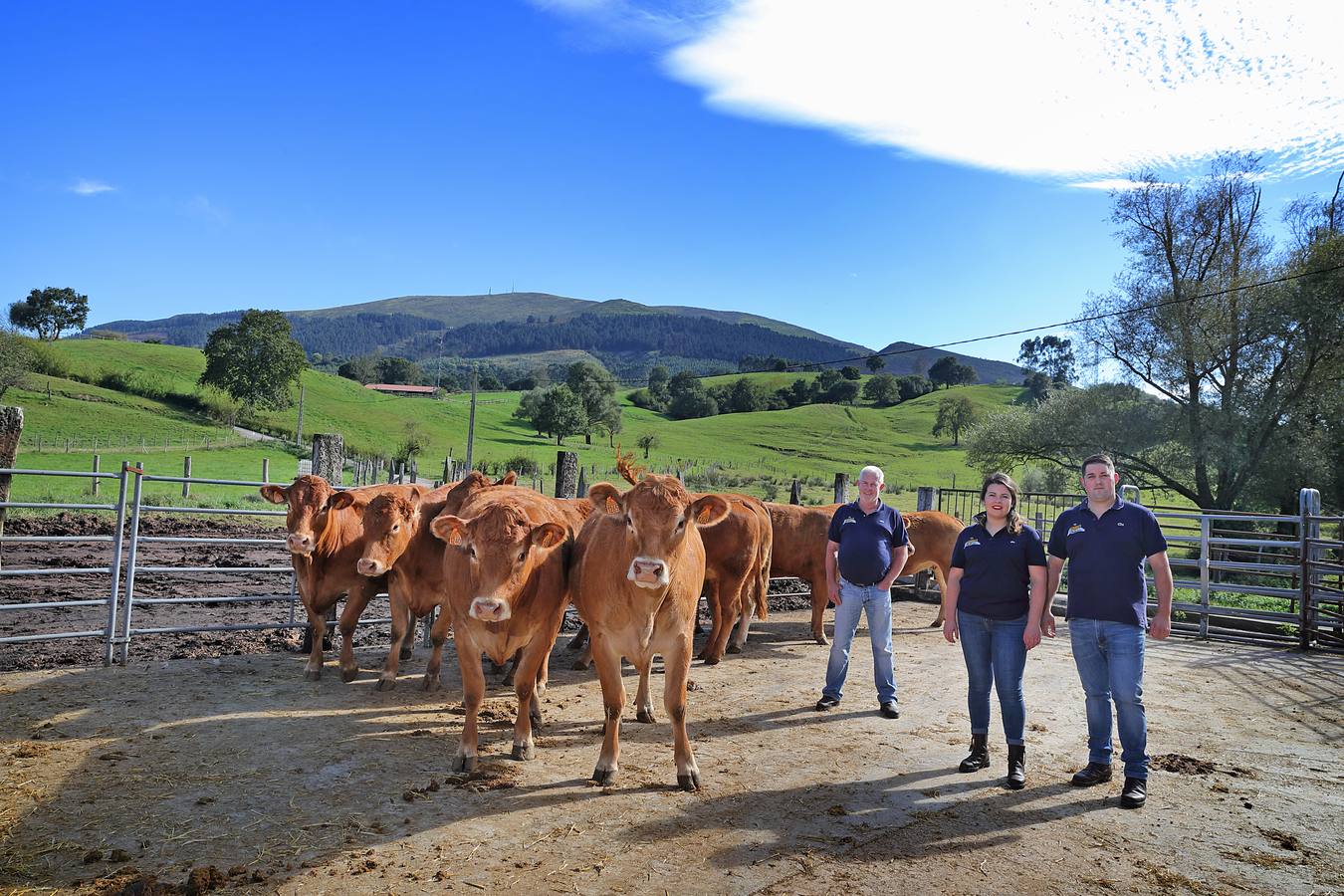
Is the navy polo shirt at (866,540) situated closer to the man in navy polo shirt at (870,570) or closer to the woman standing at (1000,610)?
the man in navy polo shirt at (870,570)

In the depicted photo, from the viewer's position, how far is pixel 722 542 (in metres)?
9.12

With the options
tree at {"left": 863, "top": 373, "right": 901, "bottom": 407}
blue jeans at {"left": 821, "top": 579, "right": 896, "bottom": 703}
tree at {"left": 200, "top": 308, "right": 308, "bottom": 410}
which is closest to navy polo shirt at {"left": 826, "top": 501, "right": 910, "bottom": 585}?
blue jeans at {"left": 821, "top": 579, "right": 896, "bottom": 703}

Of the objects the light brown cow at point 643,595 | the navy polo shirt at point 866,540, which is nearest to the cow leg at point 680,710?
the light brown cow at point 643,595

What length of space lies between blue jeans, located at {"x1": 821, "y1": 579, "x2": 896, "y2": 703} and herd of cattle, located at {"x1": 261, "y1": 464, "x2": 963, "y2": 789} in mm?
1395

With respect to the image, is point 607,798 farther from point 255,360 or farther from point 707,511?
point 255,360

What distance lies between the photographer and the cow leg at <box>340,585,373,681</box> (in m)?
7.27

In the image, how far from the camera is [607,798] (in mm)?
4812

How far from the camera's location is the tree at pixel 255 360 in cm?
5709

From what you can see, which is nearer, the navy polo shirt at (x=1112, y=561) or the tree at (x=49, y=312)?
the navy polo shirt at (x=1112, y=561)

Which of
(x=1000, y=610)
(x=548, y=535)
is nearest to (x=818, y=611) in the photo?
(x=1000, y=610)

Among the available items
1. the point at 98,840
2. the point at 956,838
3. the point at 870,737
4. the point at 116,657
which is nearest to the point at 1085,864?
the point at 956,838

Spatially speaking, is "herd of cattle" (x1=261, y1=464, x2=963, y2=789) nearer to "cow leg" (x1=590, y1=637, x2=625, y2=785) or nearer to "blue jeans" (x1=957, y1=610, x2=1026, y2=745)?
"cow leg" (x1=590, y1=637, x2=625, y2=785)

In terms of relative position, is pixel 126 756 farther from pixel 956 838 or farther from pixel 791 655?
pixel 791 655

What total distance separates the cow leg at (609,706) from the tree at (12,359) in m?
56.7
